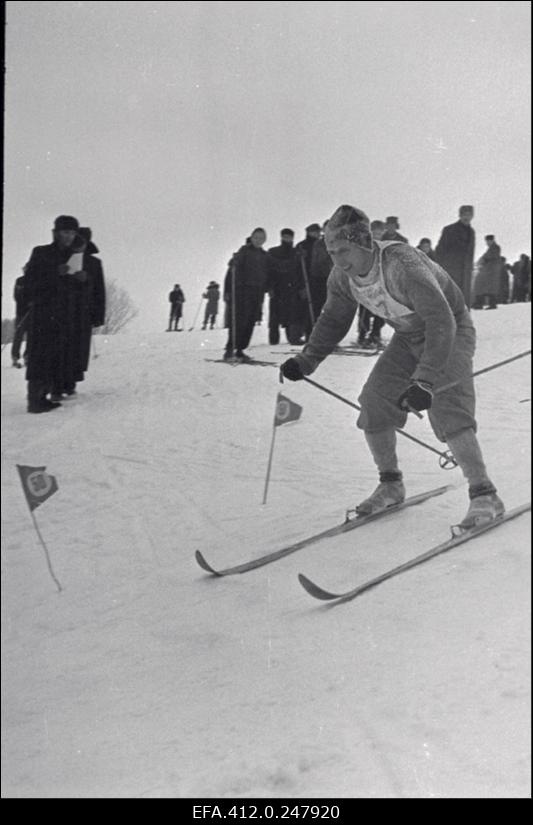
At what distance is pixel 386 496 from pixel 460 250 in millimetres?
366

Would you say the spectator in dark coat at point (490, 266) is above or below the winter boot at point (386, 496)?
above

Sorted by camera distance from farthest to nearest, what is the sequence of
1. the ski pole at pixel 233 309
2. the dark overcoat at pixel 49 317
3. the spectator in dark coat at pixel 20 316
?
the spectator in dark coat at pixel 20 316 < the dark overcoat at pixel 49 317 < the ski pole at pixel 233 309

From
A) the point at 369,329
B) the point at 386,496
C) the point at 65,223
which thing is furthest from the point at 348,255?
the point at 65,223

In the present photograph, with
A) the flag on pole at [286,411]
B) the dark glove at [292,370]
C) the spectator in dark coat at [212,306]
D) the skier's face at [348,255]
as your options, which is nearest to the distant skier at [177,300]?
the spectator in dark coat at [212,306]

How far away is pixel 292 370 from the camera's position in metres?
0.96

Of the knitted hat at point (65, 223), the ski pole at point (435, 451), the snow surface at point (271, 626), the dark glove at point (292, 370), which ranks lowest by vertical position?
the snow surface at point (271, 626)

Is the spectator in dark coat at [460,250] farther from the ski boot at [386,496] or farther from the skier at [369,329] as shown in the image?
the ski boot at [386,496]

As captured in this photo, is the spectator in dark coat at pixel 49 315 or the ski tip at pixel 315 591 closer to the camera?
the ski tip at pixel 315 591

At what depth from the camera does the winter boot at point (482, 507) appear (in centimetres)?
81

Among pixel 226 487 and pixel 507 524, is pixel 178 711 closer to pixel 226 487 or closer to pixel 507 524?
pixel 507 524

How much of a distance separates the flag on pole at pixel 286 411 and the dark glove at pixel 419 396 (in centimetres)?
90

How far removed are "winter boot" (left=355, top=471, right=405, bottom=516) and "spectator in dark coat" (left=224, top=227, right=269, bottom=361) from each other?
0.35 metres

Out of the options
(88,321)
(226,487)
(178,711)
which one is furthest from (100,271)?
(178,711)

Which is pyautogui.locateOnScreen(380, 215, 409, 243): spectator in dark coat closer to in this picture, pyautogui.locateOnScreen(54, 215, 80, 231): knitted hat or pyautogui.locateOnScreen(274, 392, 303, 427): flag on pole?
pyautogui.locateOnScreen(274, 392, 303, 427): flag on pole
